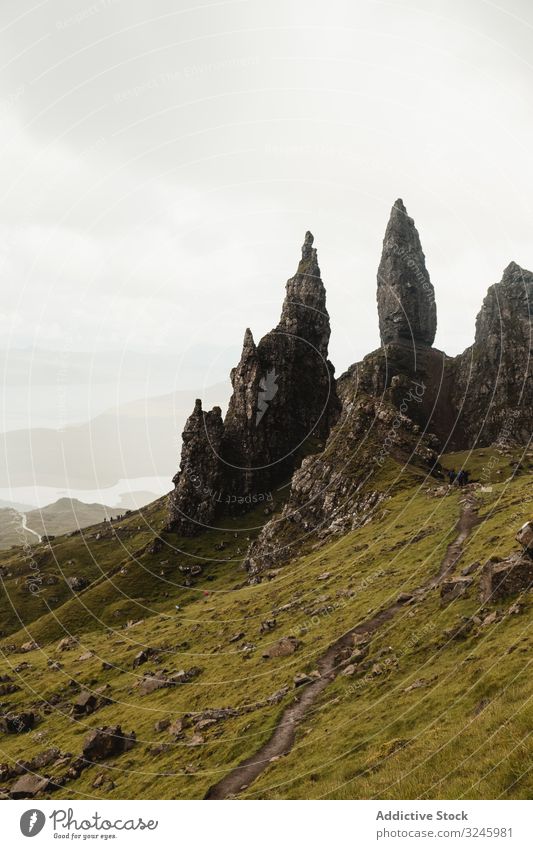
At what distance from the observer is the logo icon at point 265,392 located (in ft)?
604

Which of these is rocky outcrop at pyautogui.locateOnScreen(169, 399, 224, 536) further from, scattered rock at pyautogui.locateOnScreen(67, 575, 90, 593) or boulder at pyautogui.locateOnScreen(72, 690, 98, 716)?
boulder at pyautogui.locateOnScreen(72, 690, 98, 716)

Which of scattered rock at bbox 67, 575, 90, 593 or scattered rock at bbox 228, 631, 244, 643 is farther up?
scattered rock at bbox 228, 631, 244, 643

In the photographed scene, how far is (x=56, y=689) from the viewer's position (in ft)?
239

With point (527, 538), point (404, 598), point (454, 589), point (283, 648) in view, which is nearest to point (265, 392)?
point (283, 648)

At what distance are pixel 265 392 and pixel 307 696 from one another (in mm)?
152234

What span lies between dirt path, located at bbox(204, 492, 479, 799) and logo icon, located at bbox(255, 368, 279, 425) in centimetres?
12704

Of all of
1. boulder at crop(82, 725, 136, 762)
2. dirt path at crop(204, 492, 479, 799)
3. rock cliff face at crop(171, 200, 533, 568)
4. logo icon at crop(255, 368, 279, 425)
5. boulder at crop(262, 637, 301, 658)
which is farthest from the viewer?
logo icon at crop(255, 368, 279, 425)

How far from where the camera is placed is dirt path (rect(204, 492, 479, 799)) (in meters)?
30.8

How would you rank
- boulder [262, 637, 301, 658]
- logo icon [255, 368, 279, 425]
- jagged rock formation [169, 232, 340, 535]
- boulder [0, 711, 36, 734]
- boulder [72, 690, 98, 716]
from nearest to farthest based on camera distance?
boulder [262, 637, 301, 658]
boulder [72, 690, 98, 716]
boulder [0, 711, 36, 734]
jagged rock formation [169, 232, 340, 535]
logo icon [255, 368, 279, 425]

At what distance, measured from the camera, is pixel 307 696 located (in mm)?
38562

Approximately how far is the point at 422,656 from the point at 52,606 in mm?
145572
